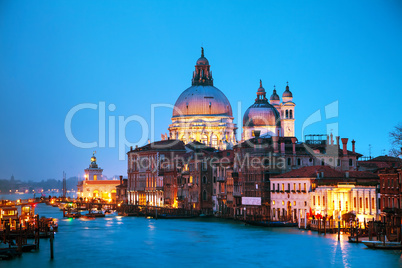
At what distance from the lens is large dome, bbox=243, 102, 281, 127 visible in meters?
116

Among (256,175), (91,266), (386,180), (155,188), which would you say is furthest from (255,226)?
(155,188)

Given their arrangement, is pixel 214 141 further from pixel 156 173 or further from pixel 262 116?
pixel 156 173

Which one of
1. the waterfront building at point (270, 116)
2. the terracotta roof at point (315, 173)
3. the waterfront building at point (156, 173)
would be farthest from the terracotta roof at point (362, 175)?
the waterfront building at point (270, 116)

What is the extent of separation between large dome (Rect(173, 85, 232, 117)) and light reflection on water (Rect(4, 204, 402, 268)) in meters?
50.5

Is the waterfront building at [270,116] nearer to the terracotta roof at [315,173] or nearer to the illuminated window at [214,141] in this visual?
the illuminated window at [214,141]

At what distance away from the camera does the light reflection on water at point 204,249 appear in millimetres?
50281

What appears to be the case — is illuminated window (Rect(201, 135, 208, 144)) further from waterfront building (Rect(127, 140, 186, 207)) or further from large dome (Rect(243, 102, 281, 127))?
waterfront building (Rect(127, 140, 186, 207))

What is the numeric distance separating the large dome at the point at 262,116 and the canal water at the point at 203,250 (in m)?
42.3

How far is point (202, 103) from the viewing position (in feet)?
408

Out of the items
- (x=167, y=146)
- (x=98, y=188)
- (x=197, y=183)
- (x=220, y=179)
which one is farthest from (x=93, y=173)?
(x=220, y=179)

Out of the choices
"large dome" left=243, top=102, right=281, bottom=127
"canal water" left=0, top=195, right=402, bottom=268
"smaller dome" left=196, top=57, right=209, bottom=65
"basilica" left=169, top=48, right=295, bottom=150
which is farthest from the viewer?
"smaller dome" left=196, top=57, right=209, bottom=65

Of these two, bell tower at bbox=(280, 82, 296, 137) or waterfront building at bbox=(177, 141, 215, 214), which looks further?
bell tower at bbox=(280, 82, 296, 137)

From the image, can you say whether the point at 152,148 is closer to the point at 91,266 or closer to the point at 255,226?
the point at 255,226

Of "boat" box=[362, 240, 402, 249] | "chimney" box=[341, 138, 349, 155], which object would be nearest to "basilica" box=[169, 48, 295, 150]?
"chimney" box=[341, 138, 349, 155]
